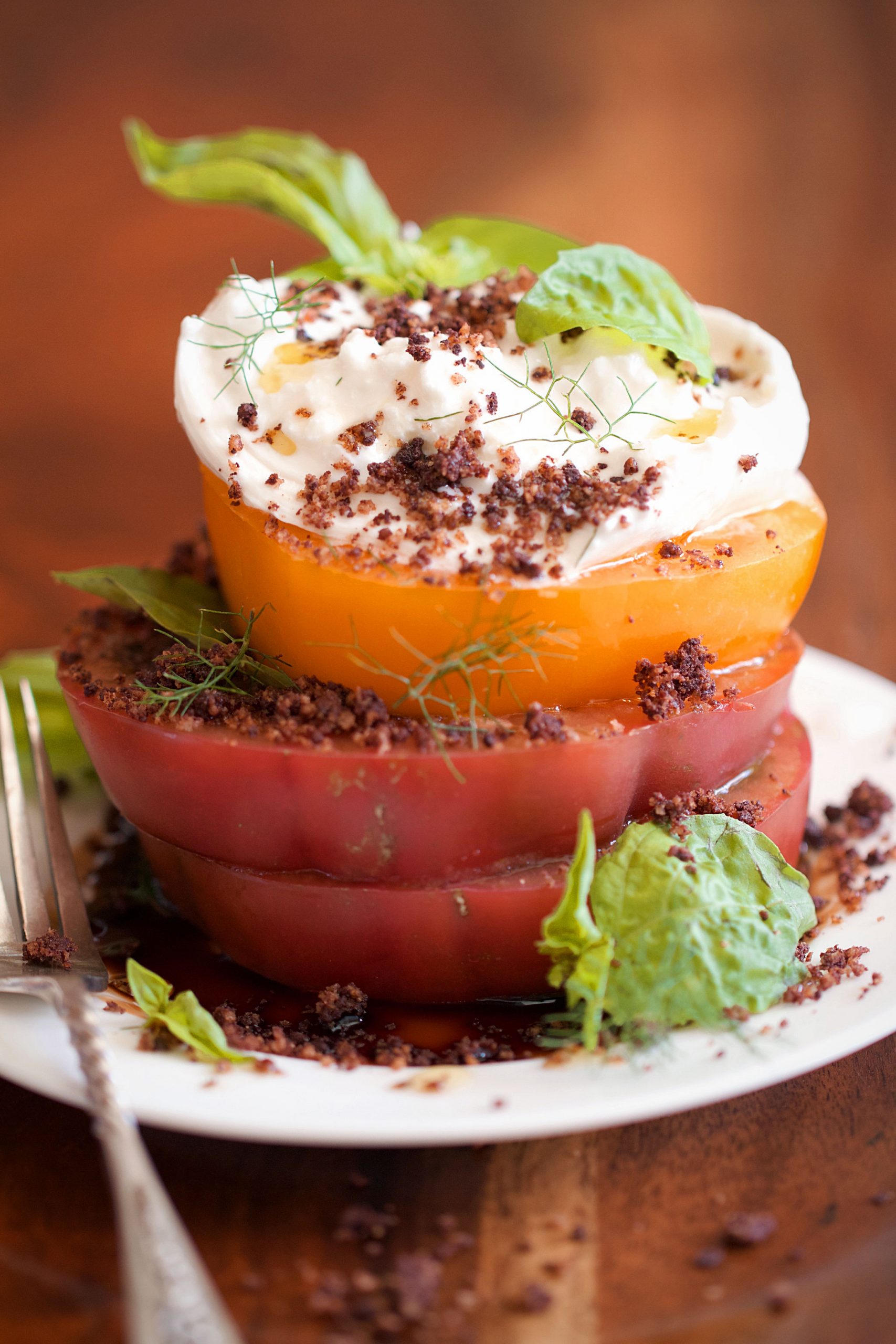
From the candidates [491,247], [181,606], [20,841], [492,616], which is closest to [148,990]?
[20,841]

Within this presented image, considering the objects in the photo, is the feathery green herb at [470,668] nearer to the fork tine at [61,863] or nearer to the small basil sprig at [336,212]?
the fork tine at [61,863]

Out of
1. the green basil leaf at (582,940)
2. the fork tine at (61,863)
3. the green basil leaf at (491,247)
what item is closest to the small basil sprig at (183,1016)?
the fork tine at (61,863)

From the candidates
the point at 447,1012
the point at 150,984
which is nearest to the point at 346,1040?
the point at 447,1012

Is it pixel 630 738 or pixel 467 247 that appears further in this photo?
pixel 467 247

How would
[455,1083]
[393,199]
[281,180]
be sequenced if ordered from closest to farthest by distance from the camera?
[455,1083] → [281,180] → [393,199]

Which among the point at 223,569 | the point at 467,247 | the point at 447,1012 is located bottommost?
the point at 447,1012

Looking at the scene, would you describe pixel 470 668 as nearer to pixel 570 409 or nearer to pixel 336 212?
pixel 570 409

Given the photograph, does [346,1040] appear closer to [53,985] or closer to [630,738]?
[53,985]
